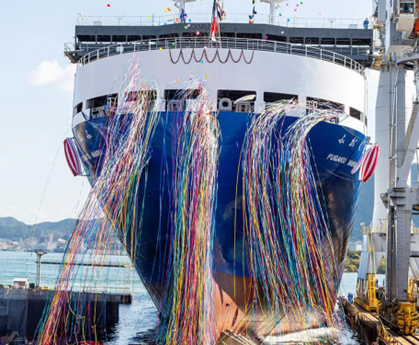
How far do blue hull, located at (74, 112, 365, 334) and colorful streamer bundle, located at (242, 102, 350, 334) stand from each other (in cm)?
30

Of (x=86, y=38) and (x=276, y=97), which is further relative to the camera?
(x=86, y=38)

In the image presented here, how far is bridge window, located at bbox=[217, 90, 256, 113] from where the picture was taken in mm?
17391

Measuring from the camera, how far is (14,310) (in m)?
23.4

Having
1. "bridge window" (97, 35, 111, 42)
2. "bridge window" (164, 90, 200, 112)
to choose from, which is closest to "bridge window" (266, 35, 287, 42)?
"bridge window" (97, 35, 111, 42)

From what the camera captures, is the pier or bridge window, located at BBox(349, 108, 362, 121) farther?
the pier

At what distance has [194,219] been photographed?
16766 millimetres

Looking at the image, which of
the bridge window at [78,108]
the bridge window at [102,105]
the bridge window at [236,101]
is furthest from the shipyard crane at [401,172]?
the bridge window at [78,108]

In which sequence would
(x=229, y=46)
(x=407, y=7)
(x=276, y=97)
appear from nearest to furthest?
(x=276, y=97) → (x=229, y=46) → (x=407, y=7)

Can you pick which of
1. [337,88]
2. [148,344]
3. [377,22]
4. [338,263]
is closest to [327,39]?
[377,22]

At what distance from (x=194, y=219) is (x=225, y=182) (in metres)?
1.40

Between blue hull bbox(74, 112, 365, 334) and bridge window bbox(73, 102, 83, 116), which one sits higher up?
bridge window bbox(73, 102, 83, 116)

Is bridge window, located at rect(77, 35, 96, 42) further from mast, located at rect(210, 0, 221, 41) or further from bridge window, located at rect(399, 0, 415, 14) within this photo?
bridge window, located at rect(399, 0, 415, 14)

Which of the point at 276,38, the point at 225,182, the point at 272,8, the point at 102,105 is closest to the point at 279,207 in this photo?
the point at 225,182

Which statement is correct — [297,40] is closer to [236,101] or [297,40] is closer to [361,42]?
[361,42]
